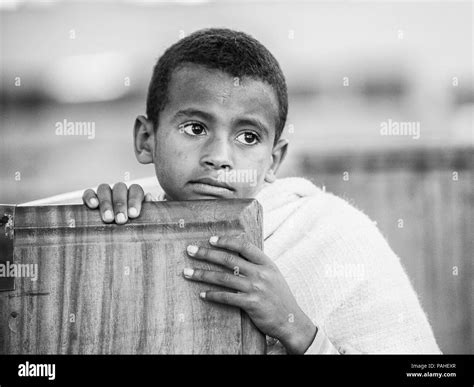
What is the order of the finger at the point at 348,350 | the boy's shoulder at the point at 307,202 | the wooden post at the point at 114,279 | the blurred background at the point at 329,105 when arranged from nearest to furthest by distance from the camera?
1. the wooden post at the point at 114,279
2. the finger at the point at 348,350
3. the boy's shoulder at the point at 307,202
4. the blurred background at the point at 329,105

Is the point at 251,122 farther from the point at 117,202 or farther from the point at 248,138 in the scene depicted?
the point at 117,202

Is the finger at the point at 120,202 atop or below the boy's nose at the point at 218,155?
below

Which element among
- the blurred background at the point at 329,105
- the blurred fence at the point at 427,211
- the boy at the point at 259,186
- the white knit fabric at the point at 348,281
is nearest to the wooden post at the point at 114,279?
the boy at the point at 259,186

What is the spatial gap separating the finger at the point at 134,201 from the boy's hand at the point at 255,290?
0.24 ft

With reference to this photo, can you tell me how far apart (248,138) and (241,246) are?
11.4 inches

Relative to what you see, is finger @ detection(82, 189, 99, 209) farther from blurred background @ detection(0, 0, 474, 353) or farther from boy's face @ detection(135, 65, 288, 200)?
blurred background @ detection(0, 0, 474, 353)

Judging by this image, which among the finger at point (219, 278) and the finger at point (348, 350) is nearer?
the finger at point (219, 278)

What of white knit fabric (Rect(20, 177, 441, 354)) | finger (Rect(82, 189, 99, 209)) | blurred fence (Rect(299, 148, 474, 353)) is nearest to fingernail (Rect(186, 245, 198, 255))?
finger (Rect(82, 189, 99, 209))

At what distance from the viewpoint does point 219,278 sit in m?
0.77

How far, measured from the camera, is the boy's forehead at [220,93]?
1.00 m

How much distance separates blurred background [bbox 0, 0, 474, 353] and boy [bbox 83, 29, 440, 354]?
174 millimetres

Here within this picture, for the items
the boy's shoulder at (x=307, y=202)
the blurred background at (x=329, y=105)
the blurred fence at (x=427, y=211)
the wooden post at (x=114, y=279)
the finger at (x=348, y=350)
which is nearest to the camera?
the wooden post at (x=114, y=279)

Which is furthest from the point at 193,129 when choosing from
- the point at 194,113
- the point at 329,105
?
the point at 329,105

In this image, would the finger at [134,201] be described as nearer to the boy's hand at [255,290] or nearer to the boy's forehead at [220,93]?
the boy's hand at [255,290]
